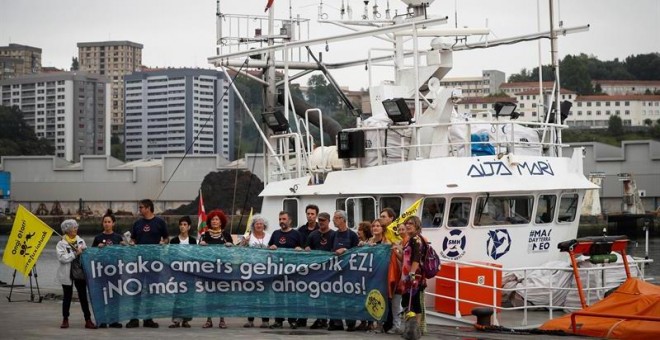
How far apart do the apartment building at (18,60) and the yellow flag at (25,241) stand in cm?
16833

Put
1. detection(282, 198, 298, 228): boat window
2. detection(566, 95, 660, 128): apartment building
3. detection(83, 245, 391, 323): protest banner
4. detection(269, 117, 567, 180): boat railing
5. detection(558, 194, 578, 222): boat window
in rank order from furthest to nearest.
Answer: detection(566, 95, 660, 128): apartment building < detection(282, 198, 298, 228): boat window < detection(558, 194, 578, 222): boat window < detection(269, 117, 567, 180): boat railing < detection(83, 245, 391, 323): protest banner

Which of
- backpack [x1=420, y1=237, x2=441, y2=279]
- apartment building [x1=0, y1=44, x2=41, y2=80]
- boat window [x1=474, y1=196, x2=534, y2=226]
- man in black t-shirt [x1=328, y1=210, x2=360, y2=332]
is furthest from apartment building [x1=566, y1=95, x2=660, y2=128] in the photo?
backpack [x1=420, y1=237, x2=441, y2=279]

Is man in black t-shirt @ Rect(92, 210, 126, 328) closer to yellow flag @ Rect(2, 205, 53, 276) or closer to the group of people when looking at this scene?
the group of people

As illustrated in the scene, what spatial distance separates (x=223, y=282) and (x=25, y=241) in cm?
541

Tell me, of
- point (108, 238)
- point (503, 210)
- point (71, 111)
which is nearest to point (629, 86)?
point (71, 111)

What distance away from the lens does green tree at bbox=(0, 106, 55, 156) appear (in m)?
118

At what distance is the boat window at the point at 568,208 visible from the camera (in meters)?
19.0

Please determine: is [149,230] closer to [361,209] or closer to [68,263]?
[68,263]

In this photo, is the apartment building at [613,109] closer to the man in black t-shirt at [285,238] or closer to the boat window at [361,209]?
the boat window at [361,209]

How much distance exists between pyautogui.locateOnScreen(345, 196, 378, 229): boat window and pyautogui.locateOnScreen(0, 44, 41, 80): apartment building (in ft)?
562

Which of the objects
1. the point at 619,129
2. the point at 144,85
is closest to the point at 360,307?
the point at 619,129

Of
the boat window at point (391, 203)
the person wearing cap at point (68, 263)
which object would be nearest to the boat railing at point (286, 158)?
the boat window at point (391, 203)

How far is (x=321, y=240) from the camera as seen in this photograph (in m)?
16.5

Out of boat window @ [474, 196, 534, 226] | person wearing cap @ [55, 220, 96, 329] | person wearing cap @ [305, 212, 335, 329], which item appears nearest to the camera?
person wearing cap @ [55, 220, 96, 329]
